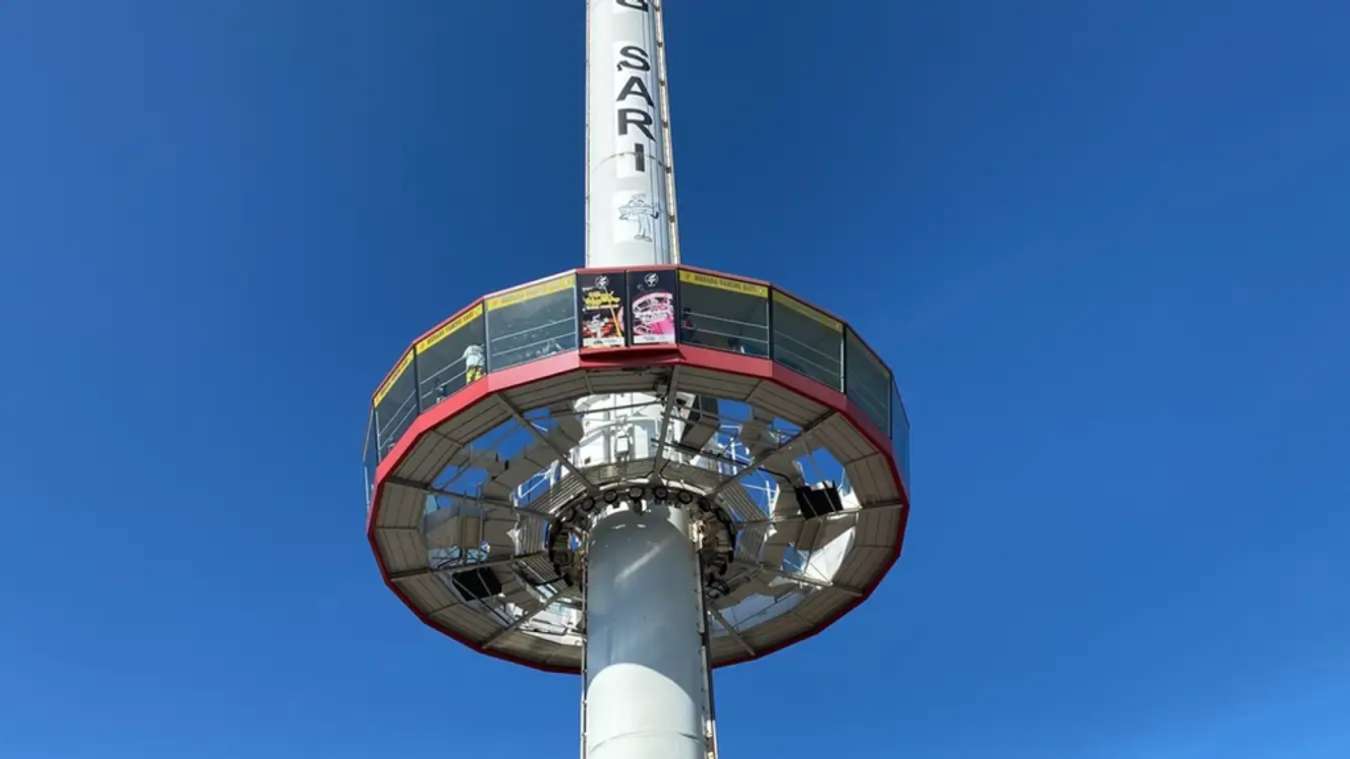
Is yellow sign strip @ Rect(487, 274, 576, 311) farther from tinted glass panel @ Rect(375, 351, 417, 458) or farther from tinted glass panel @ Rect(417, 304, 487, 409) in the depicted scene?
tinted glass panel @ Rect(375, 351, 417, 458)

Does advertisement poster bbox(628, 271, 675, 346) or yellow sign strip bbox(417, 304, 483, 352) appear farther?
yellow sign strip bbox(417, 304, 483, 352)

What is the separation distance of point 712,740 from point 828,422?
854 centimetres

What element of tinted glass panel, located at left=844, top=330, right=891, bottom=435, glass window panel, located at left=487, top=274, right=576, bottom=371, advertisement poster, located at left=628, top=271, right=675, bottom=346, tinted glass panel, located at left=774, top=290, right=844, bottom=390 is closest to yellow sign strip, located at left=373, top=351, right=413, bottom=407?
glass window panel, located at left=487, top=274, right=576, bottom=371

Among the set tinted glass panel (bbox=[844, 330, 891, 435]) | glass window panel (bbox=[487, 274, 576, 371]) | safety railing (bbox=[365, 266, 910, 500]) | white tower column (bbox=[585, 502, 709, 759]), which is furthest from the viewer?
tinted glass panel (bbox=[844, 330, 891, 435])

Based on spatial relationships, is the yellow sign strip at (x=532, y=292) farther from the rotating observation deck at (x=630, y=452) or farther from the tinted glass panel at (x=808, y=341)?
the tinted glass panel at (x=808, y=341)

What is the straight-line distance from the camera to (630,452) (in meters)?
35.1

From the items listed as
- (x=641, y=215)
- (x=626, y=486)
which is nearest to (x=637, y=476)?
(x=626, y=486)

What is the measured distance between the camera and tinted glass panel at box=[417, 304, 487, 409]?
3231 centimetres

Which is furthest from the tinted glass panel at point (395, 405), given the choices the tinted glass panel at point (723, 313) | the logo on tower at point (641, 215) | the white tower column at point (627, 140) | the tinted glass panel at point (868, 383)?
the tinted glass panel at point (868, 383)

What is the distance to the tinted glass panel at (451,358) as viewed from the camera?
32.3 m

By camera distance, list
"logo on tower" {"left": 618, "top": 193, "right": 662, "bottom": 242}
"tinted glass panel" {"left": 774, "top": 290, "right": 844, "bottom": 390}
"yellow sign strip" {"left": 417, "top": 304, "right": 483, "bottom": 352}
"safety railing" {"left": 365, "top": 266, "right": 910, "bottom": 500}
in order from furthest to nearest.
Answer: "logo on tower" {"left": 618, "top": 193, "right": 662, "bottom": 242} → "yellow sign strip" {"left": 417, "top": 304, "right": 483, "bottom": 352} → "tinted glass panel" {"left": 774, "top": 290, "right": 844, "bottom": 390} → "safety railing" {"left": 365, "top": 266, "right": 910, "bottom": 500}

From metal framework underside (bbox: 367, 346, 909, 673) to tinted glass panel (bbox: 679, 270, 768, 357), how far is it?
1.38ft

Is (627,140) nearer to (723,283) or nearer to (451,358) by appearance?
(723,283)

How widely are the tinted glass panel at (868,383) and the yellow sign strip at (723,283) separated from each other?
304 cm
